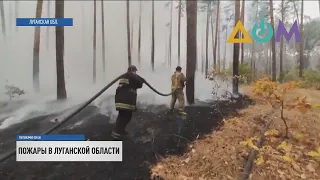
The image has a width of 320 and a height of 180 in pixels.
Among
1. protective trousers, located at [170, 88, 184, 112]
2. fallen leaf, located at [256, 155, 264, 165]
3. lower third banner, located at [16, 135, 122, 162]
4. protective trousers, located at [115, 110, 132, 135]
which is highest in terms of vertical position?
protective trousers, located at [170, 88, 184, 112]

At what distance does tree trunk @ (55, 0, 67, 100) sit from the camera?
13.8 feet

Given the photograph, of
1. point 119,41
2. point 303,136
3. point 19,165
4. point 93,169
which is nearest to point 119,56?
point 119,41

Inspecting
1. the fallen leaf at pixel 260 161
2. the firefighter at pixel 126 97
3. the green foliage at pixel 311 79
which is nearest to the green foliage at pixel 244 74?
the green foliage at pixel 311 79

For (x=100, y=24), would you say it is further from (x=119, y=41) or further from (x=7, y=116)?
(x=7, y=116)

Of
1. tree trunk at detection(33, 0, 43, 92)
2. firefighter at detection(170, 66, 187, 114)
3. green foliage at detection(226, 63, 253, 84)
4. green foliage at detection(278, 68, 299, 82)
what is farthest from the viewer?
green foliage at detection(278, 68, 299, 82)

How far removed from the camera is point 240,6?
546 centimetres

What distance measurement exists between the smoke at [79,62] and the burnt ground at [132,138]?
0.67 ft

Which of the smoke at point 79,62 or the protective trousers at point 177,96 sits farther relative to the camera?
Answer: the protective trousers at point 177,96

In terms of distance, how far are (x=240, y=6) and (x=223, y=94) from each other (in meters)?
2.17

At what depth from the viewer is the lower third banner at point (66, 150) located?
3600mm

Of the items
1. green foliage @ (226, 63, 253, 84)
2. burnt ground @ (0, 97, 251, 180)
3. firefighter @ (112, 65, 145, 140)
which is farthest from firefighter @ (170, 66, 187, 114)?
green foliage @ (226, 63, 253, 84)

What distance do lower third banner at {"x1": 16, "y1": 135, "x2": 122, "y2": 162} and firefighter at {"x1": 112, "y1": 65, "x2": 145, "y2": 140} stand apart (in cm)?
29

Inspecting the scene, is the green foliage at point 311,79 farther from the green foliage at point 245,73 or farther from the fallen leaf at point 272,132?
the fallen leaf at point 272,132

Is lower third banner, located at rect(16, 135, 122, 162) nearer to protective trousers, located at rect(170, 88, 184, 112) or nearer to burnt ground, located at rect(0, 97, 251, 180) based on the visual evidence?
burnt ground, located at rect(0, 97, 251, 180)
